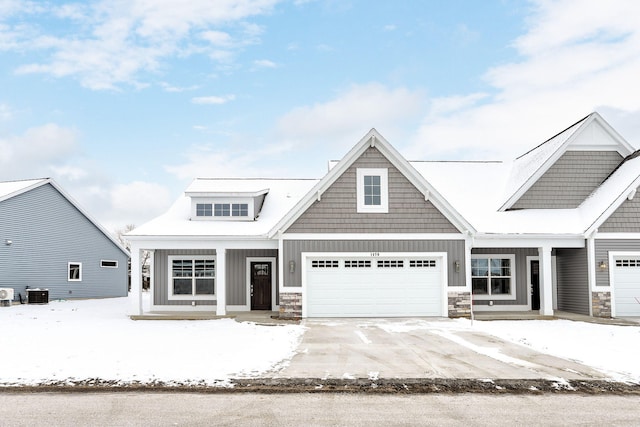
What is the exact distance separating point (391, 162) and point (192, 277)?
8572 millimetres

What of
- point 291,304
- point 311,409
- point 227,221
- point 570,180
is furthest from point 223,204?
point 311,409

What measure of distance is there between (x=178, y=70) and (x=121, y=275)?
684 inches

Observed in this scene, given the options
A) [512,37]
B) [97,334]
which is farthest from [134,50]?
[512,37]

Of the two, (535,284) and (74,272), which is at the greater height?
(74,272)

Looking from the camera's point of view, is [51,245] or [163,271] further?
[51,245]

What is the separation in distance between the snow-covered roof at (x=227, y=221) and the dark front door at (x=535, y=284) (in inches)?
356

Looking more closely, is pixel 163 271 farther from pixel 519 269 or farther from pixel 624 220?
pixel 624 220

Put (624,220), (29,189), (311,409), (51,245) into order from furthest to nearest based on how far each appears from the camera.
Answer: (51,245) < (29,189) < (624,220) < (311,409)

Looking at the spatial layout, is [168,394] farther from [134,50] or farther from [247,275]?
[134,50]

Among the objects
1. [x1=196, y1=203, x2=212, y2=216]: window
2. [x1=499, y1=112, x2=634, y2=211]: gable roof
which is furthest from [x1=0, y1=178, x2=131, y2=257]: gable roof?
[x1=499, y1=112, x2=634, y2=211]: gable roof

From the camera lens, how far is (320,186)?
18438 millimetres

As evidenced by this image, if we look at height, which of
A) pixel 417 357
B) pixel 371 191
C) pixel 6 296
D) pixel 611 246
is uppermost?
pixel 371 191

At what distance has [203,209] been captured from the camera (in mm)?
21188

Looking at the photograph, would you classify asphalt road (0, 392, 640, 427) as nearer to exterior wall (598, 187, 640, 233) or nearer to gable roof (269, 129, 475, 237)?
gable roof (269, 129, 475, 237)
